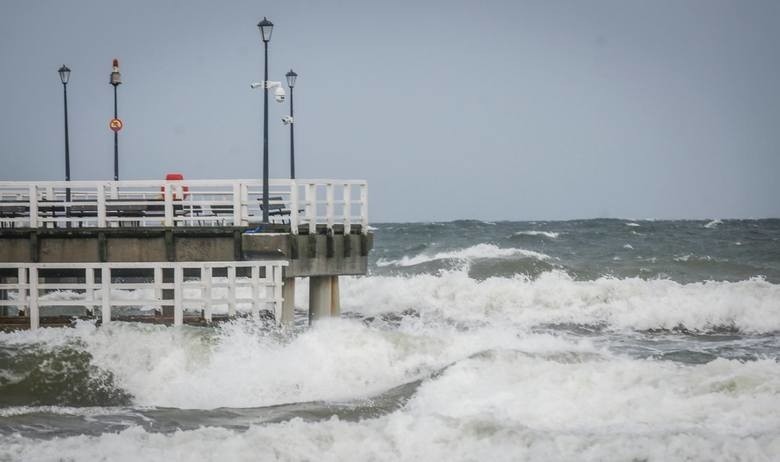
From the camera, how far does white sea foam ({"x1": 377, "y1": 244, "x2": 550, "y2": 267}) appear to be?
49.4 m

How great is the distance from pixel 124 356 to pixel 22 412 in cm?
347

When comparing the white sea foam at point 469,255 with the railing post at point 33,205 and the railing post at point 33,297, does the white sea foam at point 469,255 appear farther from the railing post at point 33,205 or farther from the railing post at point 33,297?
the railing post at point 33,297

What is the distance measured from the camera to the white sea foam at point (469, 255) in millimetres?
49406

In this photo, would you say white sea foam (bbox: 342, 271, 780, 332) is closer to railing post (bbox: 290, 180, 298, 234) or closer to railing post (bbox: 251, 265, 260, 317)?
railing post (bbox: 290, 180, 298, 234)

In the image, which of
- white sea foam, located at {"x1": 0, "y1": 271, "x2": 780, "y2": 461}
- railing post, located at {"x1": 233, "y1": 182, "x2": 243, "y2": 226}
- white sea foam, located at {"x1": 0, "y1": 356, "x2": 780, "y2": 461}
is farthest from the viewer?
railing post, located at {"x1": 233, "y1": 182, "x2": 243, "y2": 226}

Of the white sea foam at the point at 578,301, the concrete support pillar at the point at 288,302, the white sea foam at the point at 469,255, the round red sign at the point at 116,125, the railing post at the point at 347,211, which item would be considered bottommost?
the white sea foam at the point at 578,301

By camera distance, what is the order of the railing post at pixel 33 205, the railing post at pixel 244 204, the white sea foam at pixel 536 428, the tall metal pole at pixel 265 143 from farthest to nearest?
the railing post at pixel 244 204, the railing post at pixel 33 205, the tall metal pole at pixel 265 143, the white sea foam at pixel 536 428

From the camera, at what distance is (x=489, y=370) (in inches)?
690

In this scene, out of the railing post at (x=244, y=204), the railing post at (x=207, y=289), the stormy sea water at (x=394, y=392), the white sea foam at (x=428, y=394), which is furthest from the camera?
the railing post at (x=244, y=204)

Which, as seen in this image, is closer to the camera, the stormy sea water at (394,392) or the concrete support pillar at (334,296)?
the stormy sea water at (394,392)

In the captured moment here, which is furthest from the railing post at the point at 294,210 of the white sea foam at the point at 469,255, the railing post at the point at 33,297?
the white sea foam at the point at 469,255

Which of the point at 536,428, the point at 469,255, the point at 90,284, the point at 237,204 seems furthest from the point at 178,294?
the point at 469,255

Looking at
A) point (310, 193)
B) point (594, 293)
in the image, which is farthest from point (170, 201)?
point (594, 293)

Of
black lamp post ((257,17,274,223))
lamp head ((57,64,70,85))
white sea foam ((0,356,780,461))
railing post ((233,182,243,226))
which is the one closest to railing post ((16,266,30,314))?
railing post ((233,182,243,226))
